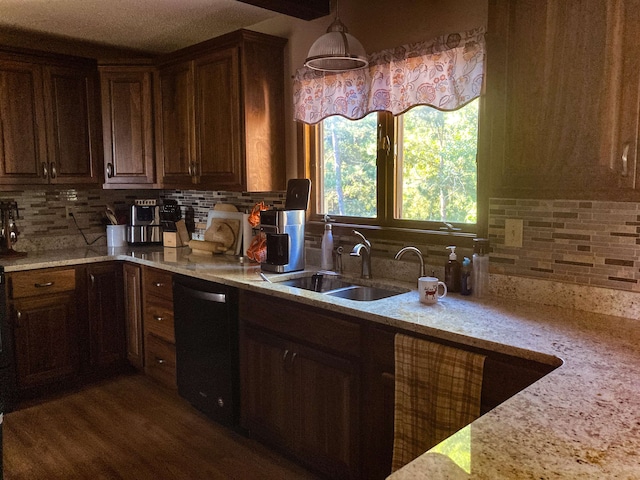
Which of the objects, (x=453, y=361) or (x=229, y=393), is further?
(x=229, y=393)

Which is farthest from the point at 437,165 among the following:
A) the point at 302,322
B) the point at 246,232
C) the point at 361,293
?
the point at 246,232

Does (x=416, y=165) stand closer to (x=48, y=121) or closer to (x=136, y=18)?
(x=136, y=18)

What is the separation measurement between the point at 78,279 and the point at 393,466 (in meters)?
2.43

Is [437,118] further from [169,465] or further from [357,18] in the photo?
[169,465]

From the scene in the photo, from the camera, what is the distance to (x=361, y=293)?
9.01 feet

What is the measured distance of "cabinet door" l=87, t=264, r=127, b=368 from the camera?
357cm

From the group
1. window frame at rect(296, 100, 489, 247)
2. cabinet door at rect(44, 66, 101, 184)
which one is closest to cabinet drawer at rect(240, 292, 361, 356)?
window frame at rect(296, 100, 489, 247)

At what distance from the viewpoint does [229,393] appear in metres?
2.83

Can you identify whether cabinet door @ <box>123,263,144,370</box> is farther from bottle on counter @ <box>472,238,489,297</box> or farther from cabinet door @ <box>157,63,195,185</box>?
bottle on counter @ <box>472,238,489,297</box>

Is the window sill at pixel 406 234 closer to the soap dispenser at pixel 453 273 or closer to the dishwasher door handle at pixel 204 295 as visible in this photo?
the soap dispenser at pixel 453 273

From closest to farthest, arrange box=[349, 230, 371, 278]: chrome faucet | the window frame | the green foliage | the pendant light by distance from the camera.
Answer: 1. the pendant light
2. the window frame
3. the green foliage
4. box=[349, 230, 371, 278]: chrome faucet

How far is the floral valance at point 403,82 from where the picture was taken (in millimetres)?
2404

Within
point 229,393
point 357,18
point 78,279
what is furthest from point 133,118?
point 229,393

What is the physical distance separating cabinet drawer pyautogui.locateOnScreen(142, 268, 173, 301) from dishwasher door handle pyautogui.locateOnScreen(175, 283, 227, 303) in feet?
0.55
